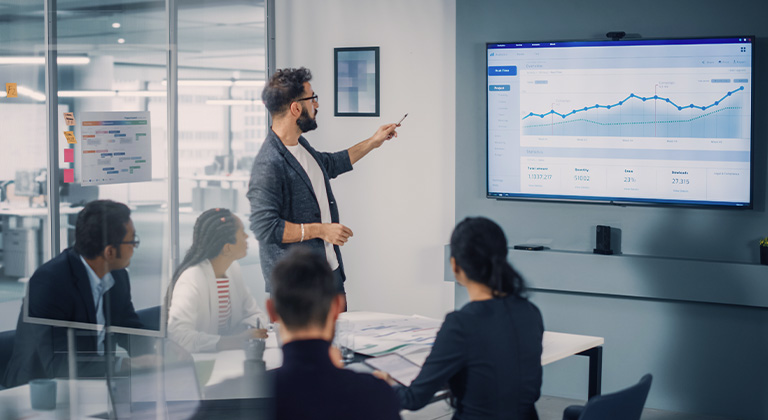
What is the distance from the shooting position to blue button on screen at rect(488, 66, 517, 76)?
4.24m

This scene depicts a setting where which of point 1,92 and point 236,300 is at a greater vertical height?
point 1,92

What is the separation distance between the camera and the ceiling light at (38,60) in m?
2.88

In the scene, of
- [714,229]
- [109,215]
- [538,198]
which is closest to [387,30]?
[538,198]

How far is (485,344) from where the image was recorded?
207cm

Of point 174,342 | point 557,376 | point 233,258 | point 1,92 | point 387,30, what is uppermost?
point 387,30

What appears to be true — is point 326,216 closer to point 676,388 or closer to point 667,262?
point 667,262

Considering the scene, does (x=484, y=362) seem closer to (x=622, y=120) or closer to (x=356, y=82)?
(x=622, y=120)

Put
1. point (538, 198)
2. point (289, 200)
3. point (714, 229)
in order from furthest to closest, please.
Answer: point (538, 198), point (714, 229), point (289, 200)

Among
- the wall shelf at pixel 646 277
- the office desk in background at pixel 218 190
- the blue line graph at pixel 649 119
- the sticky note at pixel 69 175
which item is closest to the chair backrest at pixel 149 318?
the sticky note at pixel 69 175

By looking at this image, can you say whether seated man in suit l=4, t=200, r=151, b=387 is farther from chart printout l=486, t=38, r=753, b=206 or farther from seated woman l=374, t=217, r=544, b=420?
chart printout l=486, t=38, r=753, b=206

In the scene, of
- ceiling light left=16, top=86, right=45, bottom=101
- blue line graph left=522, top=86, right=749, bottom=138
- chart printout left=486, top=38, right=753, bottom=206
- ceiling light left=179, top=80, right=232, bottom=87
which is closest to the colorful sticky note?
ceiling light left=16, top=86, right=45, bottom=101

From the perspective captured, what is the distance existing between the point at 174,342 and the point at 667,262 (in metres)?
2.68

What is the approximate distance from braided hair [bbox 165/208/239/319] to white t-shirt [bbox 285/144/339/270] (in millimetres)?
775

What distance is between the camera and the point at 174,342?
2207 millimetres
